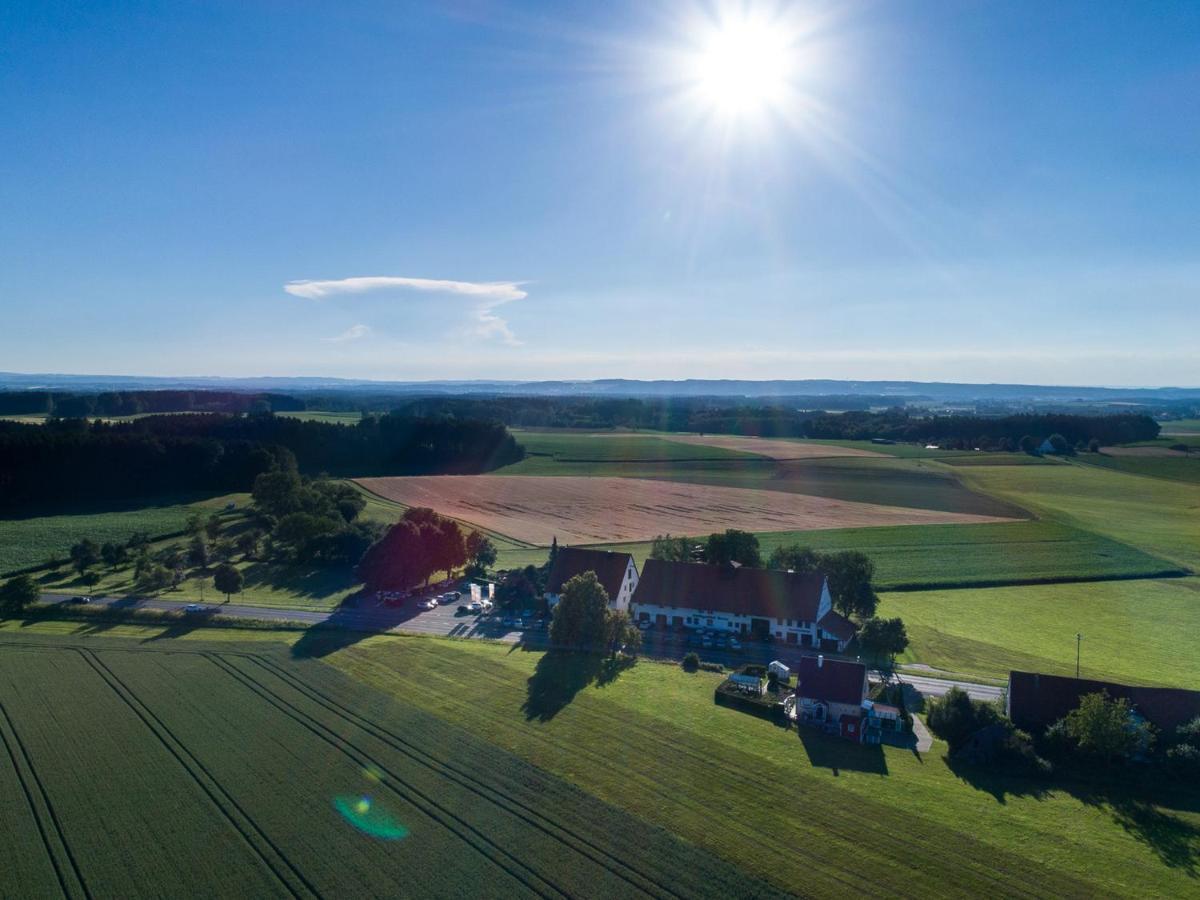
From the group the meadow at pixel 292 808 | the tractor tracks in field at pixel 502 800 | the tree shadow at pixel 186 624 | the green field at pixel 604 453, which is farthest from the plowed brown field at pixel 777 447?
the meadow at pixel 292 808

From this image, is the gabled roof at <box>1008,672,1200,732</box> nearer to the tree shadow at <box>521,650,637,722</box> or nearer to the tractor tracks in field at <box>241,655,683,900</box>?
the tree shadow at <box>521,650,637,722</box>

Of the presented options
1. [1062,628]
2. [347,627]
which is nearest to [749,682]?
[1062,628]

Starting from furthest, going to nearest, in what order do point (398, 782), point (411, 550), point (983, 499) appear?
point (983, 499) < point (411, 550) < point (398, 782)

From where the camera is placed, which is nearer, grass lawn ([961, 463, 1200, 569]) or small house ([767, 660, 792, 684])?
small house ([767, 660, 792, 684])

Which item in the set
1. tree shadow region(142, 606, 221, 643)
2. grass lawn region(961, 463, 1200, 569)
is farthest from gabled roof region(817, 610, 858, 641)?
tree shadow region(142, 606, 221, 643)

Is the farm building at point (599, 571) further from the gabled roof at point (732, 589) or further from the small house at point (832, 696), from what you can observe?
the small house at point (832, 696)

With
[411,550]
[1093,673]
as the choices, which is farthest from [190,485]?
[1093,673]

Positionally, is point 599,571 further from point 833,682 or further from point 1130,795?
point 1130,795

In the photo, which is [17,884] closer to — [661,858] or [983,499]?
[661,858]
